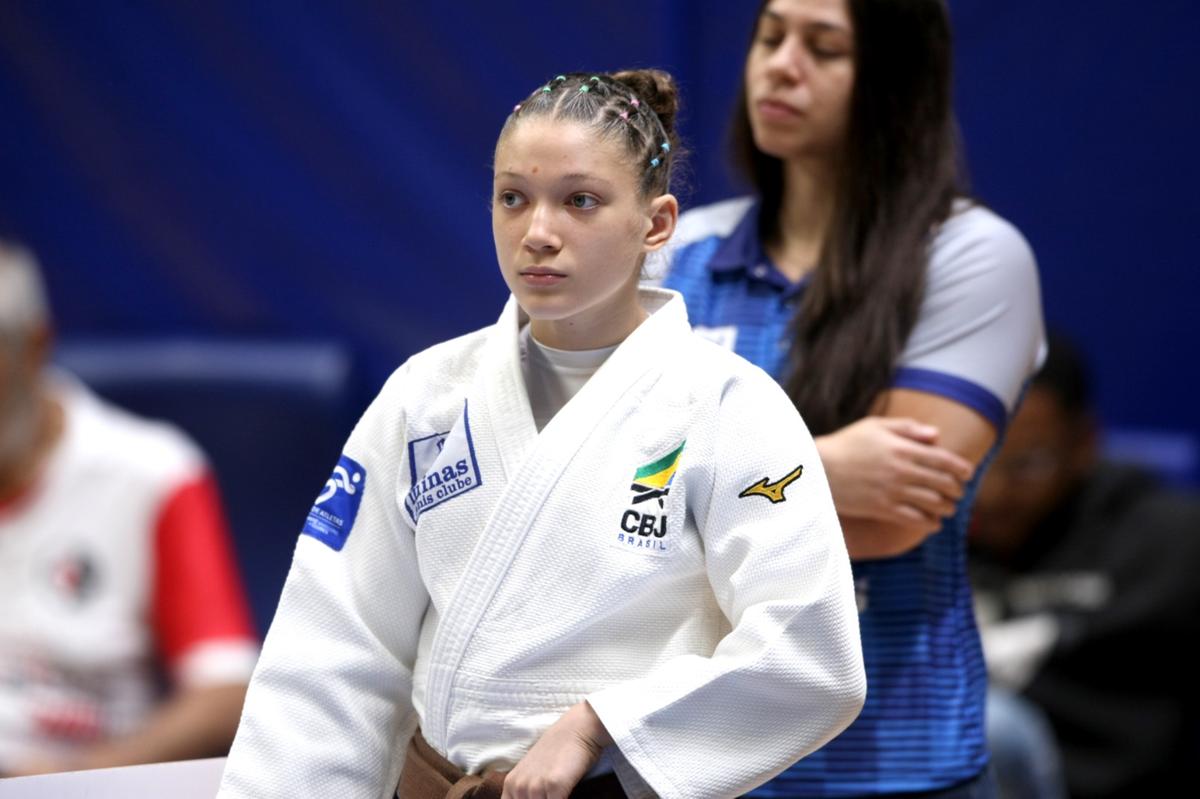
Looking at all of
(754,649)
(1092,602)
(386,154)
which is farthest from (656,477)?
(1092,602)

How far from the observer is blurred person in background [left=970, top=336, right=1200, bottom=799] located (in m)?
2.95

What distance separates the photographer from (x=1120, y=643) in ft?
9.71

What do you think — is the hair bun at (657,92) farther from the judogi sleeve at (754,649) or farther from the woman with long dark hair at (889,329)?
the woman with long dark hair at (889,329)

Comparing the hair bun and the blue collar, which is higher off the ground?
the hair bun

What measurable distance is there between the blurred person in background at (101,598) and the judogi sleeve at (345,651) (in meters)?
1.33

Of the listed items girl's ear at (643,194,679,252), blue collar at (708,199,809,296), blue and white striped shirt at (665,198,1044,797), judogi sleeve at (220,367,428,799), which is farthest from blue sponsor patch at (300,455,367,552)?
blue collar at (708,199,809,296)

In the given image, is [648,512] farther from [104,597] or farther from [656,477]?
[104,597]

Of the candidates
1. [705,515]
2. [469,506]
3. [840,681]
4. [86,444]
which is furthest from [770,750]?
[86,444]

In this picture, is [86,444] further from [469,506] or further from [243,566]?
[469,506]

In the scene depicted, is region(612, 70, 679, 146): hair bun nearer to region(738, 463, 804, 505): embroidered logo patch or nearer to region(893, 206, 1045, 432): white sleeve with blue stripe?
region(738, 463, 804, 505): embroidered logo patch

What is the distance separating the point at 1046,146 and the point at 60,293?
180 cm

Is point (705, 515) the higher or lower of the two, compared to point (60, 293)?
higher

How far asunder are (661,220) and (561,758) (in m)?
0.40

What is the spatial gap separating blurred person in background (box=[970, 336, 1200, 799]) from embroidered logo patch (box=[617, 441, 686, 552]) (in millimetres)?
1944
